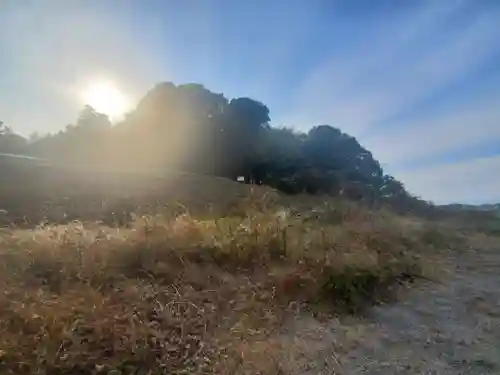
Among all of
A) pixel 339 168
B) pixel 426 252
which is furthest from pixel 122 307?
pixel 339 168

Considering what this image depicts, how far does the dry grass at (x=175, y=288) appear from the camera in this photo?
2.81 metres

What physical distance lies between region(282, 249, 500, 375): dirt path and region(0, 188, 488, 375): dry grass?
0.25 m

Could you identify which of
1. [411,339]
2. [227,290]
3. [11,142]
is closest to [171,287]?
[227,290]

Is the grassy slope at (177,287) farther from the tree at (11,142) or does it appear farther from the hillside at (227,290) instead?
the tree at (11,142)

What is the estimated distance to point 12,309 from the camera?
3145 millimetres

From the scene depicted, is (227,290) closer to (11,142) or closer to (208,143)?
(208,143)

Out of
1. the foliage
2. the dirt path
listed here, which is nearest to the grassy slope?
the foliage

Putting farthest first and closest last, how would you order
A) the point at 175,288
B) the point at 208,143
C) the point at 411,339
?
the point at 208,143 → the point at 175,288 → the point at 411,339

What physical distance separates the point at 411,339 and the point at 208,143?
881 inches

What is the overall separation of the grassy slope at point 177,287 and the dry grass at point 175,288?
12mm

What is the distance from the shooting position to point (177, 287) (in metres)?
3.95

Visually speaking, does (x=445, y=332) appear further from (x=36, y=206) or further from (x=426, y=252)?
(x=36, y=206)

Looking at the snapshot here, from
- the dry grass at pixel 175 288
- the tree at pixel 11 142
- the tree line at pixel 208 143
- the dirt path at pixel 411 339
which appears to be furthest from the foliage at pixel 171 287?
the tree at pixel 11 142

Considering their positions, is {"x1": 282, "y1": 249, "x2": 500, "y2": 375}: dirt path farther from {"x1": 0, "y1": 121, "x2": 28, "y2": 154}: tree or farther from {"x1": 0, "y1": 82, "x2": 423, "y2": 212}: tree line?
{"x1": 0, "y1": 121, "x2": 28, "y2": 154}: tree
